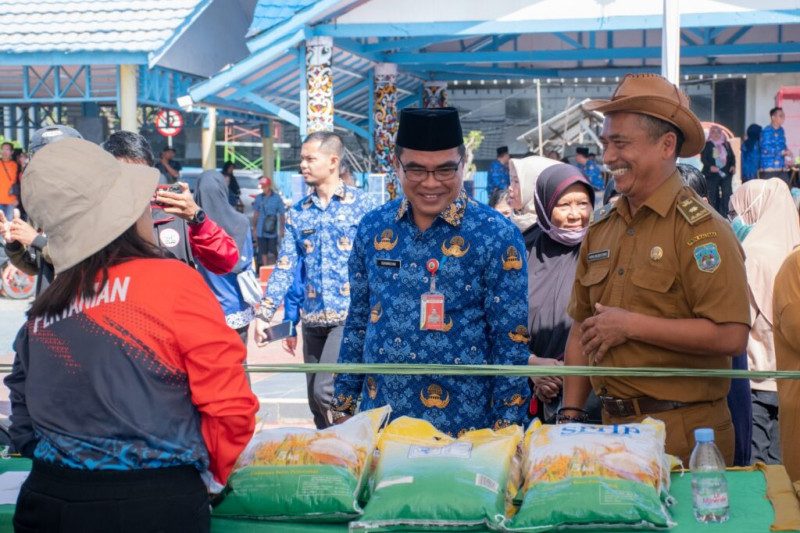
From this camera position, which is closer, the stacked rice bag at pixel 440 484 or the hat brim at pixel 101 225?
the hat brim at pixel 101 225

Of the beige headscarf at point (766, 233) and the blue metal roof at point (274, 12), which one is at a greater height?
the blue metal roof at point (274, 12)

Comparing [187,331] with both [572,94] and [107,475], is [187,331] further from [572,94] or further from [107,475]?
[572,94]

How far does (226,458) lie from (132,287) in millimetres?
504

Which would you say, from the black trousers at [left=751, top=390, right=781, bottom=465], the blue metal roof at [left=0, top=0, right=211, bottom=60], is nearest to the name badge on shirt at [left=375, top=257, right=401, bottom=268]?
the black trousers at [left=751, top=390, right=781, bottom=465]

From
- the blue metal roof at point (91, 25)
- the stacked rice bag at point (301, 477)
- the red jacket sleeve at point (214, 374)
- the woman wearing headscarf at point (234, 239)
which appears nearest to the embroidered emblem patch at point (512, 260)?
the stacked rice bag at point (301, 477)

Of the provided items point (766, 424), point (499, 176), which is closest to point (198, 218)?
point (766, 424)

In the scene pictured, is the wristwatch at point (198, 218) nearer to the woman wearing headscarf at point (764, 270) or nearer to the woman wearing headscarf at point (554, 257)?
the woman wearing headscarf at point (554, 257)

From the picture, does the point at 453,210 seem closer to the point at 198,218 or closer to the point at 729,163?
the point at 198,218

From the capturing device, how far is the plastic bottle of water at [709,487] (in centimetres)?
300

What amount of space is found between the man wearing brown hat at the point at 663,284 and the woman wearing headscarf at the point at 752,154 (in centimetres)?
1587

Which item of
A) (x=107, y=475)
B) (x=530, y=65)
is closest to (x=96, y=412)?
(x=107, y=475)

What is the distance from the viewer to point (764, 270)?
5594 millimetres

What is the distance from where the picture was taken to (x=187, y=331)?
2707 mm

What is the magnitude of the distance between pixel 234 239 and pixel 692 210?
12.5ft
